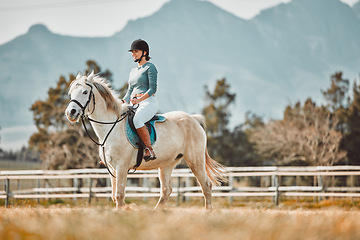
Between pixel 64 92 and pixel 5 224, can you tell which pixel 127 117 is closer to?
pixel 5 224

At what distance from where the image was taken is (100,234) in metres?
3.47

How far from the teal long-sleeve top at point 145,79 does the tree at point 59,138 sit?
20.9 meters

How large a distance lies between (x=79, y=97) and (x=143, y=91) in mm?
1152

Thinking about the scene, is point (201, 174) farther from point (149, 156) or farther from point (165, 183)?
point (149, 156)

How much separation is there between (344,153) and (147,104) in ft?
77.9

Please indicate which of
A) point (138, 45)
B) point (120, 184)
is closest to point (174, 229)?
point (120, 184)

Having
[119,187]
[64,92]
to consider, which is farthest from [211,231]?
[64,92]

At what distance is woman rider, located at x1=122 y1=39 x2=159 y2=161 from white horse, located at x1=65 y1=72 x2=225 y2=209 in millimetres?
255

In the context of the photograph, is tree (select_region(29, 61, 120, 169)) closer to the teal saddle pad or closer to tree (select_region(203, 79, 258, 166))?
tree (select_region(203, 79, 258, 166))

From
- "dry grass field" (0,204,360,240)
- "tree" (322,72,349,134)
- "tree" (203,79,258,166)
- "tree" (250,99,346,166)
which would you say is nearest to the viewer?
"dry grass field" (0,204,360,240)

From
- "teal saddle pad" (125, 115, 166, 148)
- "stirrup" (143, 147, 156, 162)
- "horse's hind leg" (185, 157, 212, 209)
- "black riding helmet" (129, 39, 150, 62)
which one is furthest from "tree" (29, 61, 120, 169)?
→ "stirrup" (143, 147, 156, 162)

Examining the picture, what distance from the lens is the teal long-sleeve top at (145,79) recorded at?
25.5 ft

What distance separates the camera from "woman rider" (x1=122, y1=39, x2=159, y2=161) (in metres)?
7.57

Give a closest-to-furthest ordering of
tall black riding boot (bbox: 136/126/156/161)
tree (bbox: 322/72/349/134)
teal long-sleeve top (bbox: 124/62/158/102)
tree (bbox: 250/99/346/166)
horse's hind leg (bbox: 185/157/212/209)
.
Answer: tall black riding boot (bbox: 136/126/156/161) < teal long-sleeve top (bbox: 124/62/158/102) < horse's hind leg (bbox: 185/157/212/209) < tree (bbox: 250/99/346/166) < tree (bbox: 322/72/349/134)
